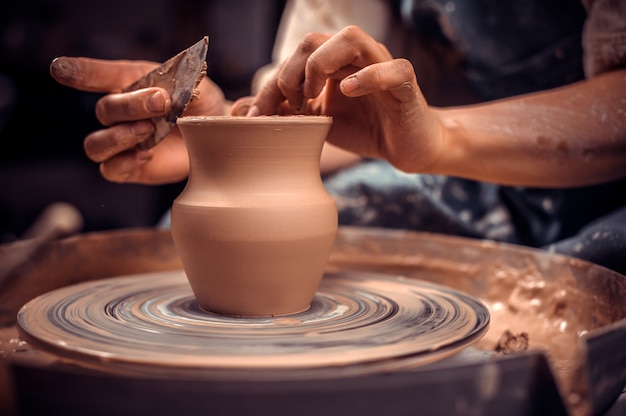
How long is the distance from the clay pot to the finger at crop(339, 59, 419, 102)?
7 cm

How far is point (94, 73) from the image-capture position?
1065 mm

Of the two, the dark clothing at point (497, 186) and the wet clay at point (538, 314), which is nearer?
the wet clay at point (538, 314)

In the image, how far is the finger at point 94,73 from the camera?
1.00 meters

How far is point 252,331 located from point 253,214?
145 mm

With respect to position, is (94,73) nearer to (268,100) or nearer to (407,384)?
(268,100)

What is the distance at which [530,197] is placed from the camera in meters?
1.57

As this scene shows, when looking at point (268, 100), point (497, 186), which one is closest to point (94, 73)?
point (268, 100)

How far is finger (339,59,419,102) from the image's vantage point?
0.80 m

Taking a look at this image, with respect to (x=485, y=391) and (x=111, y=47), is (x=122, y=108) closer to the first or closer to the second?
(x=485, y=391)

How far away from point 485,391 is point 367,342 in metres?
0.19

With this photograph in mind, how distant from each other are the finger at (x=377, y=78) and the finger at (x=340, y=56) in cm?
5

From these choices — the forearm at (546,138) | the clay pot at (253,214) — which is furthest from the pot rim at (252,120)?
the forearm at (546,138)

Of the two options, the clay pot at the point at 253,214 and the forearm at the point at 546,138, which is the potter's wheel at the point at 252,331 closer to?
the clay pot at the point at 253,214

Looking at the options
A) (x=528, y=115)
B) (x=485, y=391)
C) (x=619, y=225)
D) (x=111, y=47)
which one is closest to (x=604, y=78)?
(x=528, y=115)
